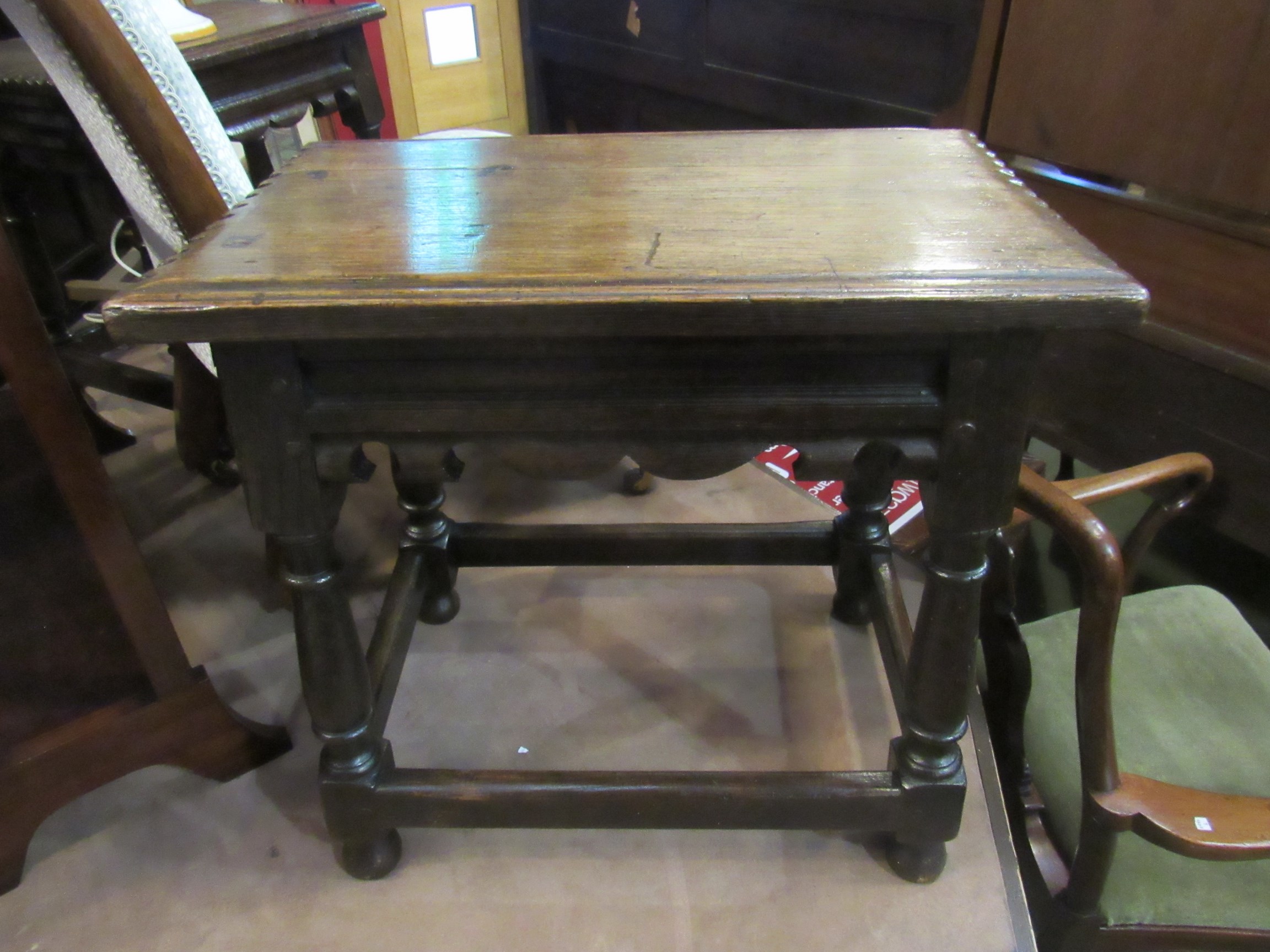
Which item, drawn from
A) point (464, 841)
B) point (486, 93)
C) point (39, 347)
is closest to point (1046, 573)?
point (464, 841)

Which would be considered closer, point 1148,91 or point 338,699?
point 338,699

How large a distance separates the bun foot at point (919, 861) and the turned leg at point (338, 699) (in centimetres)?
48

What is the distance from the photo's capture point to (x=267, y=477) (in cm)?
65

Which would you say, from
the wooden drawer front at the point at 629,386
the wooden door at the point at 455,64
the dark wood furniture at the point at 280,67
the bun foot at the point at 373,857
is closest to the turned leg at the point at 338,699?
the bun foot at the point at 373,857

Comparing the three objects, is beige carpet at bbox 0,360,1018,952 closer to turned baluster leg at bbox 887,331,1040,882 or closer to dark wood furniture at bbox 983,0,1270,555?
turned baluster leg at bbox 887,331,1040,882

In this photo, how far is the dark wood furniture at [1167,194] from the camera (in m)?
1.08

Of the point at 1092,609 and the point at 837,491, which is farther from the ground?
the point at 1092,609

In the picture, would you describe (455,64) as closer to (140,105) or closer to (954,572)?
(140,105)

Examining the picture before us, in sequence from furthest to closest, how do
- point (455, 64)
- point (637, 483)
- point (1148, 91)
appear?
point (455, 64), point (637, 483), point (1148, 91)

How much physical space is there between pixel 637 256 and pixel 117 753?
2.37ft

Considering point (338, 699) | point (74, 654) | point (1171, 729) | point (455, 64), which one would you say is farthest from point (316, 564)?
point (455, 64)

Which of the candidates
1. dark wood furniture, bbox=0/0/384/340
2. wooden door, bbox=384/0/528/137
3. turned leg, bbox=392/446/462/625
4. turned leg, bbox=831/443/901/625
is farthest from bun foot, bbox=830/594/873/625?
wooden door, bbox=384/0/528/137

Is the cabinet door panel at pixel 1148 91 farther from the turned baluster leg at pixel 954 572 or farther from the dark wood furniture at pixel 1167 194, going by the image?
the turned baluster leg at pixel 954 572

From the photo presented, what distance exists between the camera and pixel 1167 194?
3.90 feet
